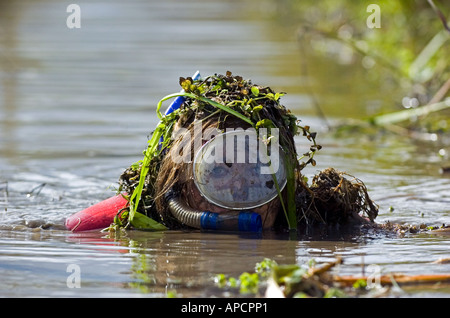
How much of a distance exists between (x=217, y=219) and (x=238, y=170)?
1.02ft

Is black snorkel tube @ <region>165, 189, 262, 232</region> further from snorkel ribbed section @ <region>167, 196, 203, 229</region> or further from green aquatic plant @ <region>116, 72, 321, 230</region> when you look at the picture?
green aquatic plant @ <region>116, 72, 321, 230</region>

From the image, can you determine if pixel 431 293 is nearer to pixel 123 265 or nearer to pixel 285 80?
pixel 123 265

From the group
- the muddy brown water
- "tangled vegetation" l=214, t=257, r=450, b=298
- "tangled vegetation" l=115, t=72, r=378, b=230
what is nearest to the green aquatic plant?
"tangled vegetation" l=115, t=72, r=378, b=230

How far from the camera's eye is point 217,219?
16.1 feet

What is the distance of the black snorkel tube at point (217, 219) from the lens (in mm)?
4918

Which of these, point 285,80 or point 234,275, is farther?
point 285,80

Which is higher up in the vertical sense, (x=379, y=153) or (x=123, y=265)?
(x=379, y=153)

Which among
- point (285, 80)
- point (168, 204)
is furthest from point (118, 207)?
point (285, 80)

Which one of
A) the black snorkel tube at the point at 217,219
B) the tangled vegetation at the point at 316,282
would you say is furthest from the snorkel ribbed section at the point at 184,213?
the tangled vegetation at the point at 316,282

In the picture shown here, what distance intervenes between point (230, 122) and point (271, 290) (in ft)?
4.92

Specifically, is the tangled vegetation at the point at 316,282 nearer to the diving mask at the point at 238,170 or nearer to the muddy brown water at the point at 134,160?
the muddy brown water at the point at 134,160

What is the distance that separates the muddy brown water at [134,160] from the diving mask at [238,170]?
0.22 meters

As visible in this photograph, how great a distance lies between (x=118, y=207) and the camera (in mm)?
5352

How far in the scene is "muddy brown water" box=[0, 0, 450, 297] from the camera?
4258 mm
